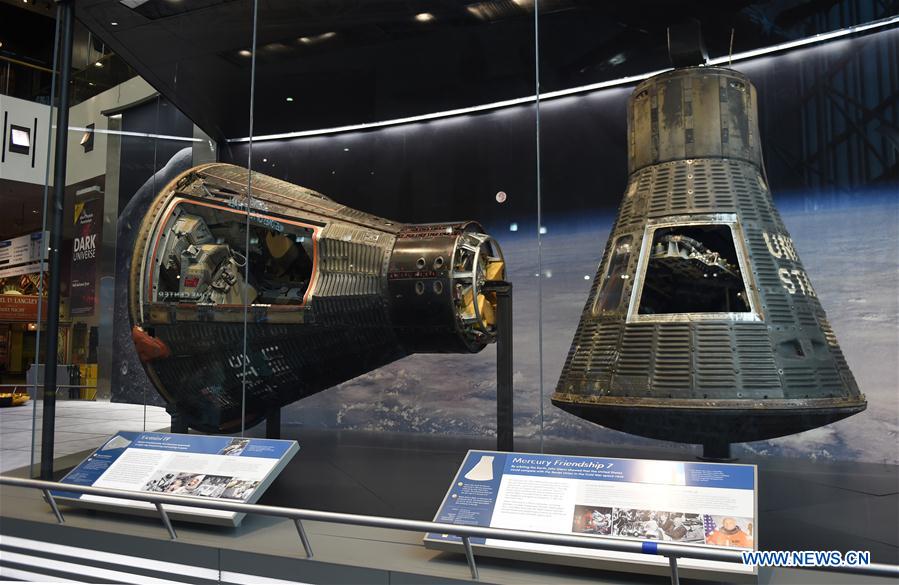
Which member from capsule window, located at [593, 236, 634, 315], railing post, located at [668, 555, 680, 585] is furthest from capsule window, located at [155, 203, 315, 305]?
railing post, located at [668, 555, 680, 585]

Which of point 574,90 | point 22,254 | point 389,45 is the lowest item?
point 22,254

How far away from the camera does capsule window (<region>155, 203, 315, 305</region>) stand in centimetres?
348

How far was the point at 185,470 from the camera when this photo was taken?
2746 millimetres

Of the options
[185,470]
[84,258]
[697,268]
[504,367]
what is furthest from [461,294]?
[84,258]

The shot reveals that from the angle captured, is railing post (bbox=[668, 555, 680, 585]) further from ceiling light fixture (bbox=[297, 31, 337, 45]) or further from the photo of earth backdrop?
ceiling light fixture (bbox=[297, 31, 337, 45])

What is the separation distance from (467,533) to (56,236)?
341 centimetres

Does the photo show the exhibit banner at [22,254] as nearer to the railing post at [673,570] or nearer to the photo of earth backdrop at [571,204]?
the photo of earth backdrop at [571,204]

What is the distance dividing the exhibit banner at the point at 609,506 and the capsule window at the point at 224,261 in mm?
1696

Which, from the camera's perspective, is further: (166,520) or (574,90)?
(574,90)

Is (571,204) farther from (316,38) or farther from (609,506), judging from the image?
(316,38)

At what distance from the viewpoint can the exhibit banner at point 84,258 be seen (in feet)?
13.7

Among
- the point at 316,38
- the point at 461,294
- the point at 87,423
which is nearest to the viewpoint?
the point at 461,294

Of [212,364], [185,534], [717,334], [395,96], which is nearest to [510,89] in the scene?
[395,96]
